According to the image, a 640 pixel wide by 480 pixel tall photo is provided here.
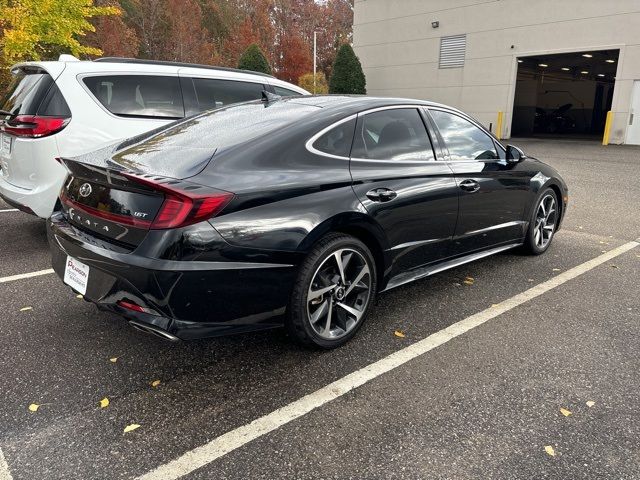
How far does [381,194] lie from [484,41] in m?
22.5

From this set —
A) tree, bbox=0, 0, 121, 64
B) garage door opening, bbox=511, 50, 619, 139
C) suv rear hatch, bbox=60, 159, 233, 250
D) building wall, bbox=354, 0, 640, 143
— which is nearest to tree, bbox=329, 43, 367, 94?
building wall, bbox=354, 0, 640, 143

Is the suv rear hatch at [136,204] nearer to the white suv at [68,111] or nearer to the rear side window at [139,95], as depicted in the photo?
the white suv at [68,111]

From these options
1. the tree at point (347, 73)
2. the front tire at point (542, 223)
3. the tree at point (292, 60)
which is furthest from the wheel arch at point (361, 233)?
the tree at point (292, 60)

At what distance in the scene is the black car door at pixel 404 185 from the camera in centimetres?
330

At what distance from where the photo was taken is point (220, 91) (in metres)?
6.02

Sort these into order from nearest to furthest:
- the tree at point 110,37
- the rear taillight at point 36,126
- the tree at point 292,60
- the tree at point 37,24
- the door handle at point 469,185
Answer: the door handle at point 469,185, the rear taillight at point 36,126, the tree at point 37,24, the tree at point 110,37, the tree at point 292,60

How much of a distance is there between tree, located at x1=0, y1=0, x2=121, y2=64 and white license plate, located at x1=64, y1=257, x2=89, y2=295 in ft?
39.6

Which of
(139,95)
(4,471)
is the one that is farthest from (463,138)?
(4,471)

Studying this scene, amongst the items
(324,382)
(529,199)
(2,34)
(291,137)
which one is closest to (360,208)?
(291,137)

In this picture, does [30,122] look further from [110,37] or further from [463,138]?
[110,37]

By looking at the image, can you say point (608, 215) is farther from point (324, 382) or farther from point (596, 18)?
point (596, 18)

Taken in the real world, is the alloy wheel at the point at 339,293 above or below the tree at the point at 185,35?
below

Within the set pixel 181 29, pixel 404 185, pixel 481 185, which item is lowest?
pixel 481 185

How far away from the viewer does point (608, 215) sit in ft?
24.1
